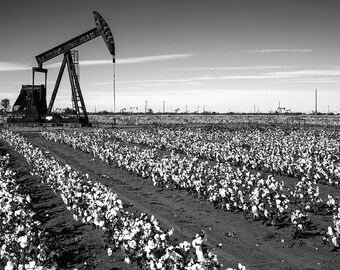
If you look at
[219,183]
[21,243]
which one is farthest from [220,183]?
[21,243]

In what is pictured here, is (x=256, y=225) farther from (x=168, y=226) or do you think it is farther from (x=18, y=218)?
(x=18, y=218)

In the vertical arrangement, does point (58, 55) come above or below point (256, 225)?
above

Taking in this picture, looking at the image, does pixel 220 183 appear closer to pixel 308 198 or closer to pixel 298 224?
pixel 308 198

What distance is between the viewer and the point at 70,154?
25734mm

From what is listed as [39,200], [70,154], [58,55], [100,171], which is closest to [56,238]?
[39,200]

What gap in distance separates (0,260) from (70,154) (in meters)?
18.1

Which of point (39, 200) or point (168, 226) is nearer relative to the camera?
point (168, 226)

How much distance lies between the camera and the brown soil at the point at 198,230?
26.1 feet

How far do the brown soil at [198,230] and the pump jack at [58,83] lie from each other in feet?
86.6

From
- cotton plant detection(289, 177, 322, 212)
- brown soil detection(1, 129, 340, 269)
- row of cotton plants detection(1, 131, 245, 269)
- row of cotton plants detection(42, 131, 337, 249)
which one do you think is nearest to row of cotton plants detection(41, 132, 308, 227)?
row of cotton plants detection(42, 131, 337, 249)

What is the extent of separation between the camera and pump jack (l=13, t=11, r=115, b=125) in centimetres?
3856

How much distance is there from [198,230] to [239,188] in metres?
3.84

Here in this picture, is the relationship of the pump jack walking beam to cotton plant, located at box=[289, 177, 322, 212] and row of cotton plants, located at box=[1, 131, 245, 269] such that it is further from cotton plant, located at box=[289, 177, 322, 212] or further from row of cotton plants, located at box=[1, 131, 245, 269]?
cotton plant, located at box=[289, 177, 322, 212]

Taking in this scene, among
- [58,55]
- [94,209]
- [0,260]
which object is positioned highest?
[58,55]
